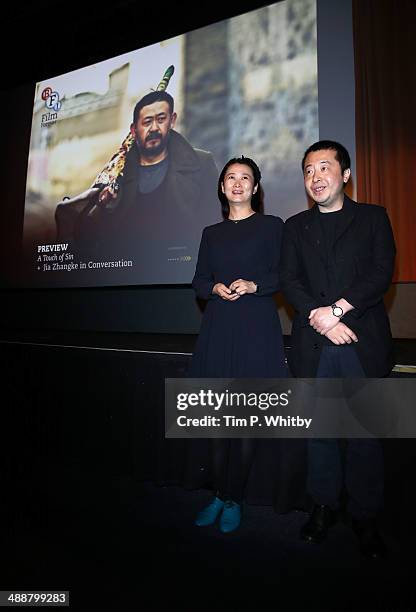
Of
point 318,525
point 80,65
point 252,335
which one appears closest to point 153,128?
point 80,65

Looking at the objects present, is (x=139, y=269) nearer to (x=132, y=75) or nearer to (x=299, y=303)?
(x=132, y=75)

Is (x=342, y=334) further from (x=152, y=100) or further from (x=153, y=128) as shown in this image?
(x=152, y=100)

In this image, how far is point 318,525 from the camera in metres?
1.16

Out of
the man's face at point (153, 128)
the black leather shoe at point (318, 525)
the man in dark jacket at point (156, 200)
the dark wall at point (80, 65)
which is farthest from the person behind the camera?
the man's face at point (153, 128)

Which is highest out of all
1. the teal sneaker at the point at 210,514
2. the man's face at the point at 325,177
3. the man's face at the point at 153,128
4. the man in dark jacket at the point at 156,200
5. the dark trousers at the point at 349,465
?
the man's face at the point at 153,128

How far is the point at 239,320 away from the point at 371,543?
739mm

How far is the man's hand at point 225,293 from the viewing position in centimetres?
120

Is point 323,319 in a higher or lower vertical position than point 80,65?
lower

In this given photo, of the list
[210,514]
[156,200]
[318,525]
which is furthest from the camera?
[156,200]

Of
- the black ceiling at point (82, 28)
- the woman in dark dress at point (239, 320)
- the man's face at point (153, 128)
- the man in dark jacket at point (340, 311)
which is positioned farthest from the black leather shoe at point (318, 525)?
the black ceiling at point (82, 28)

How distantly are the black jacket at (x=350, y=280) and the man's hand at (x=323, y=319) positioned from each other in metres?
0.03

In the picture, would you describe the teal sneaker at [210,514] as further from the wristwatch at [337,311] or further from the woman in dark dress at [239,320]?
the wristwatch at [337,311]

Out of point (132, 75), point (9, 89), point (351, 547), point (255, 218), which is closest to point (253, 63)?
point (132, 75)

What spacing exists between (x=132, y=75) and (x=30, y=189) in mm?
1268
